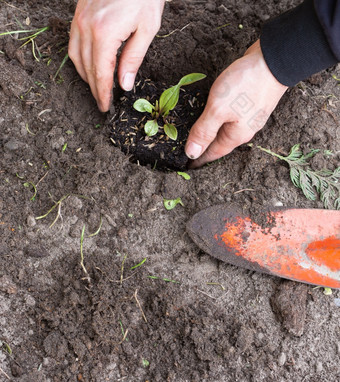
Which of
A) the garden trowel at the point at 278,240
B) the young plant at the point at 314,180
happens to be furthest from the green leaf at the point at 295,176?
the garden trowel at the point at 278,240

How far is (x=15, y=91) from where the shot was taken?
1.88m

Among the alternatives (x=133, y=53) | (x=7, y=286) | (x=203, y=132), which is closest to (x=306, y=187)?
(x=203, y=132)

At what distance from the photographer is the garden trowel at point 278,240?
1708 millimetres

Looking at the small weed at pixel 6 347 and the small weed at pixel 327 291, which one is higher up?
the small weed at pixel 6 347

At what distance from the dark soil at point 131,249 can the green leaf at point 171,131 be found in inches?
6.9

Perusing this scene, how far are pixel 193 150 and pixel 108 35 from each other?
1.80ft

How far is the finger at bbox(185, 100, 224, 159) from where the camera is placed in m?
1.71

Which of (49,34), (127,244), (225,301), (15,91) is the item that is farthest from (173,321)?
(49,34)

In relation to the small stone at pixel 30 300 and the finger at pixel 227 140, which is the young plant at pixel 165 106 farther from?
the small stone at pixel 30 300

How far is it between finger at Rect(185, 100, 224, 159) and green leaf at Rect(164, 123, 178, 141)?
0.11 meters

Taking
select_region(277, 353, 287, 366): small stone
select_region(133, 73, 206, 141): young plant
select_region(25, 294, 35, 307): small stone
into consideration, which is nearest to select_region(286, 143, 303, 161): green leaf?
select_region(133, 73, 206, 141): young plant

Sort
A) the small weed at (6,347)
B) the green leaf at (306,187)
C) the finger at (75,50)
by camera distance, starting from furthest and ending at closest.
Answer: the green leaf at (306,187) < the finger at (75,50) < the small weed at (6,347)

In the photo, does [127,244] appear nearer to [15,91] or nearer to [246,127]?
[246,127]

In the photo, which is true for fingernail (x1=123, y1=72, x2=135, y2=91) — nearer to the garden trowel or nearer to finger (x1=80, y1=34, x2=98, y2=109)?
finger (x1=80, y1=34, x2=98, y2=109)
